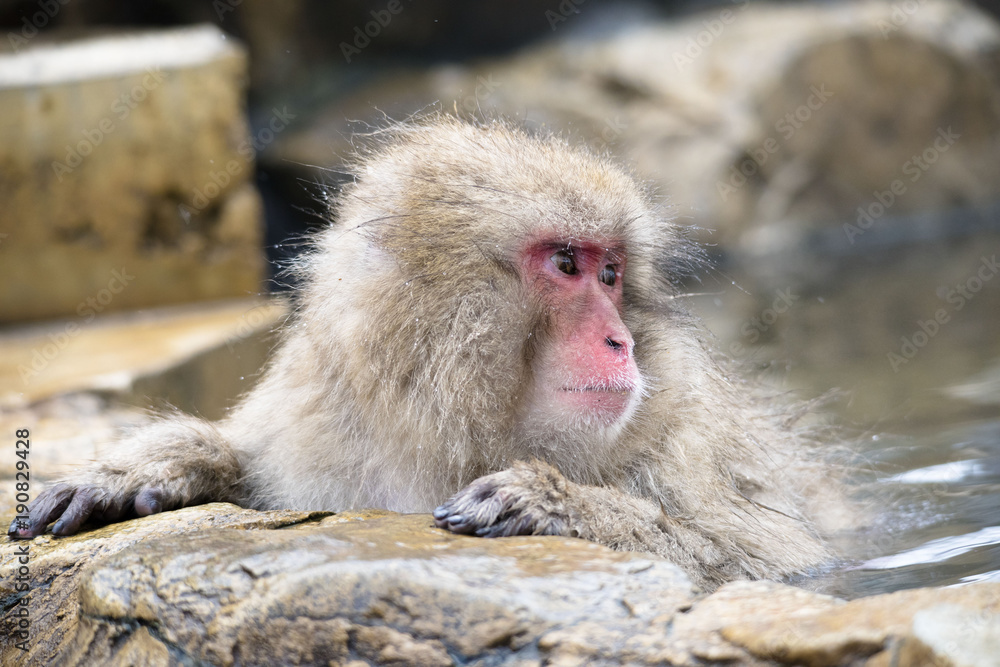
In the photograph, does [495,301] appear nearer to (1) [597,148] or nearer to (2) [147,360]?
(1) [597,148]

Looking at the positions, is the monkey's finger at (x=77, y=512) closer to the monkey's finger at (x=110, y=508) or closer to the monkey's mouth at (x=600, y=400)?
the monkey's finger at (x=110, y=508)

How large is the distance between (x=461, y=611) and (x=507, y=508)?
1.70 ft

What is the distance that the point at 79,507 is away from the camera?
319 centimetres

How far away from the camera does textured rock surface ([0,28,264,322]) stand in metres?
8.16

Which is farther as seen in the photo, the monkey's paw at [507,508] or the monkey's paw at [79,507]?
the monkey's paw at [79,507]

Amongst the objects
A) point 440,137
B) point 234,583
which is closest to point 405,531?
point 234,583

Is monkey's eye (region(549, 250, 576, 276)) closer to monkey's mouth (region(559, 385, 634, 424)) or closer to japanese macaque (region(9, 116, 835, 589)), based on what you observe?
japanese macaque (region(9, 116, 835, 589))

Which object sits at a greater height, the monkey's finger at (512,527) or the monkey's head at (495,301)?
the monkey's head at (495,301)

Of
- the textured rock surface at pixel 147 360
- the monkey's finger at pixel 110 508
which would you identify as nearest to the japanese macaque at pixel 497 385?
the monkey's finger at pixel 110 508

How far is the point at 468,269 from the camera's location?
3.11 meters

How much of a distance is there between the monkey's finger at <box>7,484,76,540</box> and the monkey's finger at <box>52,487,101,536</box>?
0.03m

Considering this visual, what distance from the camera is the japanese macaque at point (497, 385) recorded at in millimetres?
3029

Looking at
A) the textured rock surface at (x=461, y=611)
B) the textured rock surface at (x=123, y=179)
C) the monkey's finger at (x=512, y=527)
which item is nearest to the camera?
the textured rock surface at (x=461, y=611)

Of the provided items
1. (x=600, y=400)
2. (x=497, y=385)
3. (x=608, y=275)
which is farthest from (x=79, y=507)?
(x=608, y=275)
